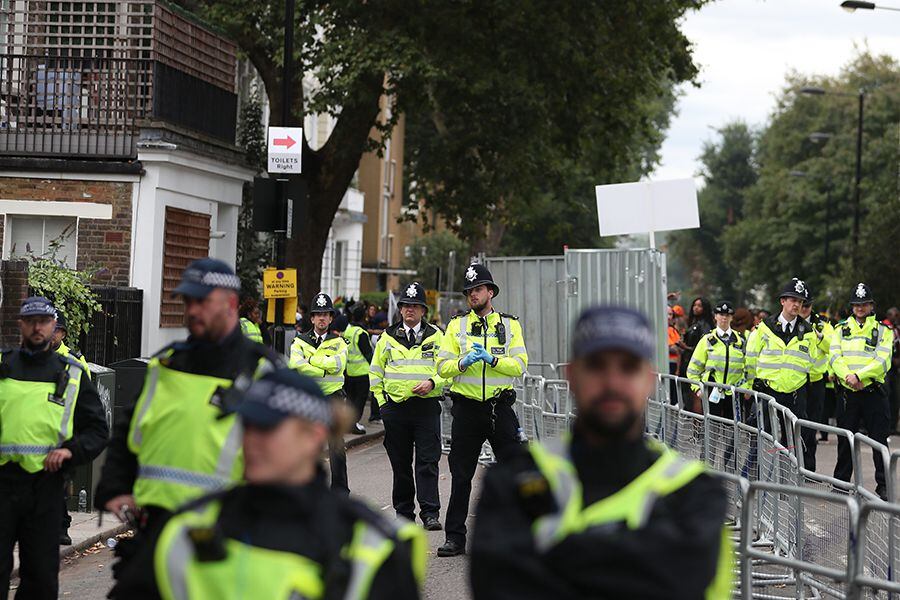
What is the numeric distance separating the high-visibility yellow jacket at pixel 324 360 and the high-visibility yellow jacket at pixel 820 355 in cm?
509

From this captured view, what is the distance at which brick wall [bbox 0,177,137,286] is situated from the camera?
21156 millimetres

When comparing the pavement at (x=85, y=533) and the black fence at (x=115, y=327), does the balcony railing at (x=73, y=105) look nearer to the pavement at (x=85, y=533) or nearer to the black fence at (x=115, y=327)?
the black fence at (x=115, y=327)

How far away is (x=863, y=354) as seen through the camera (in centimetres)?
1694

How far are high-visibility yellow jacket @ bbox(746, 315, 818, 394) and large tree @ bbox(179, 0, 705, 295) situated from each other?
9013 millimetres

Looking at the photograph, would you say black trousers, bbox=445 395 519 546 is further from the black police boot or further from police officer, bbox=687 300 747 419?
police officer, bbox=687 300 747 419

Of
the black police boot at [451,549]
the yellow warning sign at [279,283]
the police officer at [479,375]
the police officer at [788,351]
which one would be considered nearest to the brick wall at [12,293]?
the police officer at [479,375]

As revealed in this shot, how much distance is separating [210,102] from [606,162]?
937 cm

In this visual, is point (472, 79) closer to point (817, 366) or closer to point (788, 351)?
point (817, 366)

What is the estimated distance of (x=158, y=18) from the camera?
2155 cm

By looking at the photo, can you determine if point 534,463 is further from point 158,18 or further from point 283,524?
point 158,18

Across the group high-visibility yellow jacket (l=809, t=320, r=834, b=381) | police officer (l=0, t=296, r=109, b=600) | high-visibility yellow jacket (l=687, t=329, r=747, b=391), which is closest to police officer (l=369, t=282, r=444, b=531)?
police officer (l=0, t=296, r=109, b=600)

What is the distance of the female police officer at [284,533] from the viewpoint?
3.80m

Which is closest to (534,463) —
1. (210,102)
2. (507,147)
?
(210,102)

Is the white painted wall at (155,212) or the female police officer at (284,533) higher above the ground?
the white painted wall at (155,212)
